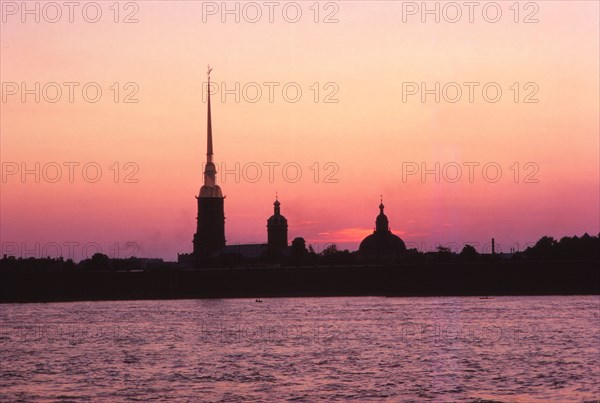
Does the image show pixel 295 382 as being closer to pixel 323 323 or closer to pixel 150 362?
pixel 150 362

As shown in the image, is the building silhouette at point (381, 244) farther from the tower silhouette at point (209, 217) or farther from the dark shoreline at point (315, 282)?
the dark shoreline at point (315, 282)

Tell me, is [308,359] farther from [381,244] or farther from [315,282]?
[381,244]

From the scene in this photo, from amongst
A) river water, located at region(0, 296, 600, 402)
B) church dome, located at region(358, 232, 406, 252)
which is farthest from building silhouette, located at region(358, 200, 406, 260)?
river water, located at region(0, 296, 600, 402)

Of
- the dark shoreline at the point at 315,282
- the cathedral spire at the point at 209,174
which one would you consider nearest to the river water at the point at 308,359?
the dark shoreline at the point at 315,282

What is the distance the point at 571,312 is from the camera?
236ft

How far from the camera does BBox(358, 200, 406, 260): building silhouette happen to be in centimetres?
15612

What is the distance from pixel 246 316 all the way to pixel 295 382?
131 feet

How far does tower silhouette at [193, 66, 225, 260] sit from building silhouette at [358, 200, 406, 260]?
17447 millimetres

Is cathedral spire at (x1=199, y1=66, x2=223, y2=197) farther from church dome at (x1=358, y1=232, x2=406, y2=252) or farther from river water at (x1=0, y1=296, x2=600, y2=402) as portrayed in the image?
river water at (x1=0, y1=296, x2=600, y2=402)

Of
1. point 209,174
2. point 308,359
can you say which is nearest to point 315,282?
point 209,174

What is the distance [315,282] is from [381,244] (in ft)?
99.0

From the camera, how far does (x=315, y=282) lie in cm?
12862

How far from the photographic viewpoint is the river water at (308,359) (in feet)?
104

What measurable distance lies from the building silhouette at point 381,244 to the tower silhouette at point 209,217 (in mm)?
Answer: 17447
